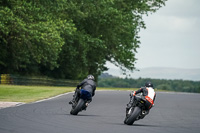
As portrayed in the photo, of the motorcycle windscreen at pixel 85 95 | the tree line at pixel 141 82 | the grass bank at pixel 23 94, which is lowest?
the grass bank at pixel 23 94

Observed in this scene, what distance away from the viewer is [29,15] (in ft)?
122

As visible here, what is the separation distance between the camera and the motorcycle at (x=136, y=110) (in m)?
14.2

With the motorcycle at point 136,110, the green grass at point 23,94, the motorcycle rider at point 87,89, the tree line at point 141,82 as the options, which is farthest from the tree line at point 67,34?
the tree line at point 141,82

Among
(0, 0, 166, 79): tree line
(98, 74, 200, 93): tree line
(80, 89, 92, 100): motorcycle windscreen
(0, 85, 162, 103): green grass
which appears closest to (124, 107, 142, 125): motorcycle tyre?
(80, 89, 92, 100): motorcycle windscreen

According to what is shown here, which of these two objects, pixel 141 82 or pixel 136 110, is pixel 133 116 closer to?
pixel 136 110

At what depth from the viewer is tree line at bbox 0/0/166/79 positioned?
36.1 meters

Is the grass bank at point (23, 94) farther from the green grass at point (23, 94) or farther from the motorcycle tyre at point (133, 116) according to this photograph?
the motorcycle tyre at point (133, 116)

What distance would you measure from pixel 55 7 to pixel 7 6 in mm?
5052

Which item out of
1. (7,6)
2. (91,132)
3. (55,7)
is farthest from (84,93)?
(55,7)

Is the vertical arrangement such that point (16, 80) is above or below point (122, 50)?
below

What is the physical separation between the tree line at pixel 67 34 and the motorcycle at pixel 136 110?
19616mm

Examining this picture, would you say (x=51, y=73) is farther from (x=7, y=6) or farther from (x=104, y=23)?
(x=7, y=6)

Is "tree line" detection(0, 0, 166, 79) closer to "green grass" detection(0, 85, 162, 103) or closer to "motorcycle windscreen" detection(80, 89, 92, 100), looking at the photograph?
"green grass" detection(0, 85, 162, 103)

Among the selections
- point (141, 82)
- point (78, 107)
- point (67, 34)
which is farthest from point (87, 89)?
point (141, 82)
